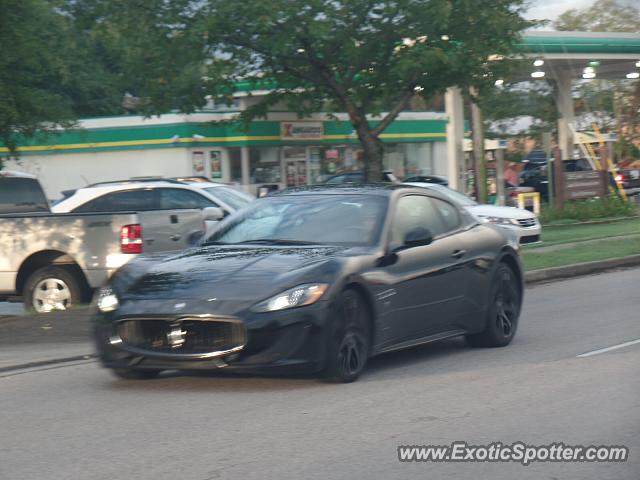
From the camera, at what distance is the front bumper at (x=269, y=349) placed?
7.80m

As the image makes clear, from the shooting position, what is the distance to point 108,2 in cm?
2228

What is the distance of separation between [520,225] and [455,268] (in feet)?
42.0

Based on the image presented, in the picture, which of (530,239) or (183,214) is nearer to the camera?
(183,214)

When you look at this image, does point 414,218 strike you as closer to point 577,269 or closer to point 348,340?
point 348,340

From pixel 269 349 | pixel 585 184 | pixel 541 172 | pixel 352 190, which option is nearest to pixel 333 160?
pixel 541 172

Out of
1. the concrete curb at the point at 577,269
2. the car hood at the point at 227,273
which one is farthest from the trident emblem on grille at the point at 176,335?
the concrete curb at the point at 577,269

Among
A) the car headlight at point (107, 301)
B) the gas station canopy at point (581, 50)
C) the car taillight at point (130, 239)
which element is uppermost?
the gas station canopy at point (581, 50)

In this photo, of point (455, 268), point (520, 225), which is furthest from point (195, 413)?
point (520, 225)

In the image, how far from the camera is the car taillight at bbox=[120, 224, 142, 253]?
45.1 ft

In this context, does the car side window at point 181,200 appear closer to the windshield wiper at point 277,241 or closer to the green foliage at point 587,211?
the windshield wiper at point 277,241

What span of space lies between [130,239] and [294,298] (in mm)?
6229

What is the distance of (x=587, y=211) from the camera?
97.9 ft

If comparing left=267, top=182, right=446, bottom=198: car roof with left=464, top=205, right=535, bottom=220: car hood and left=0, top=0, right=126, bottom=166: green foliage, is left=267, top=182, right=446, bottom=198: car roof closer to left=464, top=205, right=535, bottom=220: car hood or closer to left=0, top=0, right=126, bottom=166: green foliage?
left=0, top=0, right=126, bottom=166: green foliage

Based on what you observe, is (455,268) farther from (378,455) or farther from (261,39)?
(261,39)
